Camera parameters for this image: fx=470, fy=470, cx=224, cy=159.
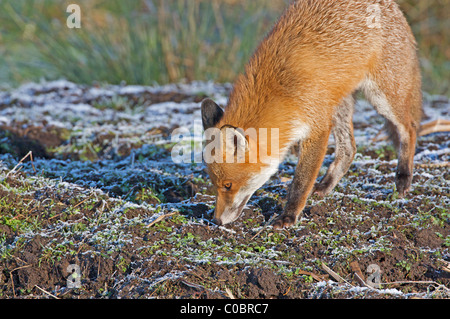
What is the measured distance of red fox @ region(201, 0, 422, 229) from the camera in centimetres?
416

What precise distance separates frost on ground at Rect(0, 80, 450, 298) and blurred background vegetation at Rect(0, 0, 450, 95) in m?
2.57

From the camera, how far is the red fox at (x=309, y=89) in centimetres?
416

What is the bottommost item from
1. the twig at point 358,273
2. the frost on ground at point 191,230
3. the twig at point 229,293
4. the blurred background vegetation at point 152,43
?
the twig at point 229,293

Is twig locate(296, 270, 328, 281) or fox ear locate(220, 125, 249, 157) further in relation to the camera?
fox ear locate(220, 125, 249, 157)

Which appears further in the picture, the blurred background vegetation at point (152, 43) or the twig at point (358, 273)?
the blurred background vegetation at point (152, 43)

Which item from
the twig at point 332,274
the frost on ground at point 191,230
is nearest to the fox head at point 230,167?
the frost on ground at point 191,230

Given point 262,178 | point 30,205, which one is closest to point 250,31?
point 262,178

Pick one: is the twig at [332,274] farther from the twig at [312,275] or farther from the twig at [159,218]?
the twig at [159,218]

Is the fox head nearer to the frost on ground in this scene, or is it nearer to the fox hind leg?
the frost on ground

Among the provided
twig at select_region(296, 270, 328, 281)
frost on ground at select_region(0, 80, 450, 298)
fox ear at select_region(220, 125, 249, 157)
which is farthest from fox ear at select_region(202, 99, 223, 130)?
twig at select_region(296, 270, 328, 281)

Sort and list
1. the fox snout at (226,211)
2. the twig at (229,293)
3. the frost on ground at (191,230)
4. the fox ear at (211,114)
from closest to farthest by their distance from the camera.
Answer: the twig at (229,293), the frost on ground at (191,230), the fox snout at (226,211), the fox ear at (211,114)

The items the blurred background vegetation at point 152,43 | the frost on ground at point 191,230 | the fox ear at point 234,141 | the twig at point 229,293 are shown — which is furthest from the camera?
the blurred background vegetation at point 152,43

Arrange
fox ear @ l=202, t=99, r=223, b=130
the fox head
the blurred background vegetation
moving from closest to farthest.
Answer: the fox head
fox ear @ l=202, t=99, r=223, b=130
the blurred background vegetation

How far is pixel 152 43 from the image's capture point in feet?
27.2
